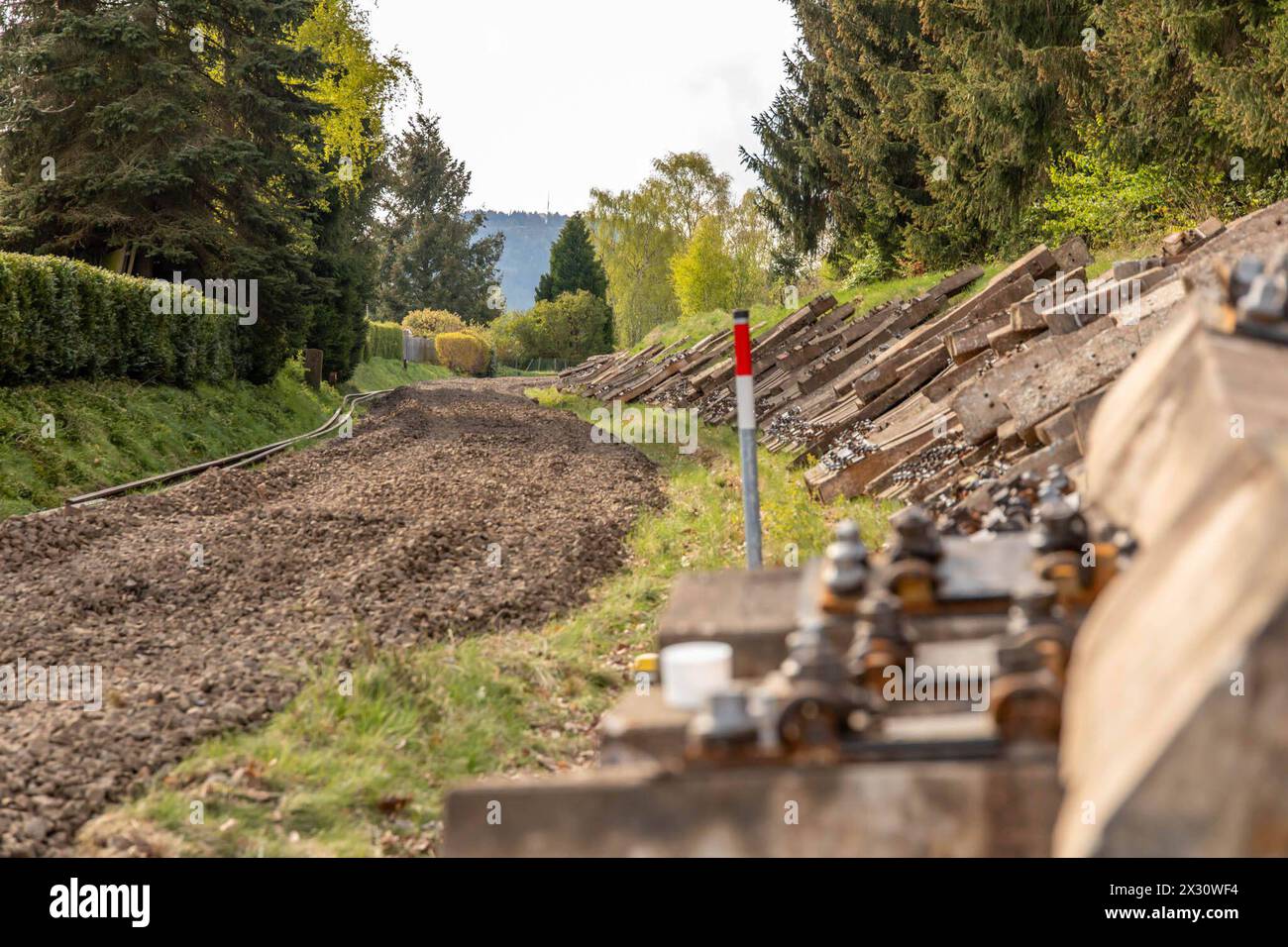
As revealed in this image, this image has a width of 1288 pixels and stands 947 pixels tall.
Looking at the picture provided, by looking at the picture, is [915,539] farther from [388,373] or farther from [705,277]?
[705,277]

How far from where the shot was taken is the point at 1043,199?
2002cm

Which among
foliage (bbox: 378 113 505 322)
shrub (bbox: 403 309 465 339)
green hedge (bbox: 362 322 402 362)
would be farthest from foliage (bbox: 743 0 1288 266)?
foliage (bbox: 378 113 505 322)

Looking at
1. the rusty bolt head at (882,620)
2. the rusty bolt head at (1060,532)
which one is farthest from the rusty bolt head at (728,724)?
the rusty bolt head at (1060,532)

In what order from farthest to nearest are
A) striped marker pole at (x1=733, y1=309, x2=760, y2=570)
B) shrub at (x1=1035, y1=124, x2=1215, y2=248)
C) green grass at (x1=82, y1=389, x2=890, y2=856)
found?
shrub at (x1=1035, y1=124, x2=1215, y2=248)
striped marker pole at (x1=733, y1=309, x2=760, y2=570)
green grass at (x1=82, y1=389, x2=890, y2=856)

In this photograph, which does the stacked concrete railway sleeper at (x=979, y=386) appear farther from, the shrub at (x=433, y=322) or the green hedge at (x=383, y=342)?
the shrub at (x=433, y=322)

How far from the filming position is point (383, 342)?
46.8m

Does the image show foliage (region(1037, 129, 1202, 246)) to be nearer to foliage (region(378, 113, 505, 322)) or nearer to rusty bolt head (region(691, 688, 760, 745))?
rusty bolt head (region(691, 688, 760, 745))

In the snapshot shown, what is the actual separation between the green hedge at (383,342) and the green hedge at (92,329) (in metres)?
22.6

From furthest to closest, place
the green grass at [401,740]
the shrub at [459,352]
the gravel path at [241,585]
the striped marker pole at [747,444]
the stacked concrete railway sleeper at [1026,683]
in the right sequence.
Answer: the shrub at [459,352], the striped marker pole at [747,444], the gravel path at [241,585], the green grass at [401,740], the stacked concrete railway sleeper at [1026,683]

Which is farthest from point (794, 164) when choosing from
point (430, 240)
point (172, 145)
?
point (430, 240)

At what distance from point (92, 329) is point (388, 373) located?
27365 mm

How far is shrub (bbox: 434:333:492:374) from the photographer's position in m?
57.9

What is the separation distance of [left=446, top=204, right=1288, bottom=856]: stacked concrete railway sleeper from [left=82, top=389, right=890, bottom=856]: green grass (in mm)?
2132

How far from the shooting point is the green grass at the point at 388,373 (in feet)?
119
